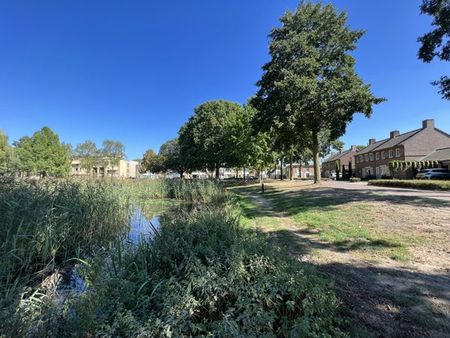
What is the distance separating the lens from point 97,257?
3785 mm

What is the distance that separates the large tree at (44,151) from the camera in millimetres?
41344

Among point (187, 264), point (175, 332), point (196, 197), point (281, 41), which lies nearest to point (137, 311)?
point (175, 332)

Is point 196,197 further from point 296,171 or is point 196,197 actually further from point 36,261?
point 296,171

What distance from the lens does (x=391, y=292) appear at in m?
3.60

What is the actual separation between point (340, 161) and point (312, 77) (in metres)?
47.1

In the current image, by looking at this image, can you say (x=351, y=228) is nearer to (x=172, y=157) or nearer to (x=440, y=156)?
(x=440, y=156)

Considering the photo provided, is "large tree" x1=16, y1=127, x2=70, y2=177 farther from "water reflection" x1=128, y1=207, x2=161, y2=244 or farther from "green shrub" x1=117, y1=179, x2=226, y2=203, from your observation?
"water reflection" x1=128, y1=207, x2=161, y2=244

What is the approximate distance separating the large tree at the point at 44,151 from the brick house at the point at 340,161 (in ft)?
173

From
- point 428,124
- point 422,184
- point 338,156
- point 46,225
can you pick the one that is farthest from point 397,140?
point 46,225

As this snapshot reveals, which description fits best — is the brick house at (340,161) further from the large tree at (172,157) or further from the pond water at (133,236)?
the pond water at (133,236)

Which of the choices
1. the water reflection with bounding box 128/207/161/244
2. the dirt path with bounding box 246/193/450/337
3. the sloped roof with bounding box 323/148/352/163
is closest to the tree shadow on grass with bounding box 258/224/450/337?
the dirt path with bounding box 246/193/450/337

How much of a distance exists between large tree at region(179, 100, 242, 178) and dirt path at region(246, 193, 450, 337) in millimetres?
30977

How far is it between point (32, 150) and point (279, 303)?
165 ft

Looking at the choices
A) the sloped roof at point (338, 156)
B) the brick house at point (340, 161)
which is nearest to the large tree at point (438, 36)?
the brick house at point (340, 161)
